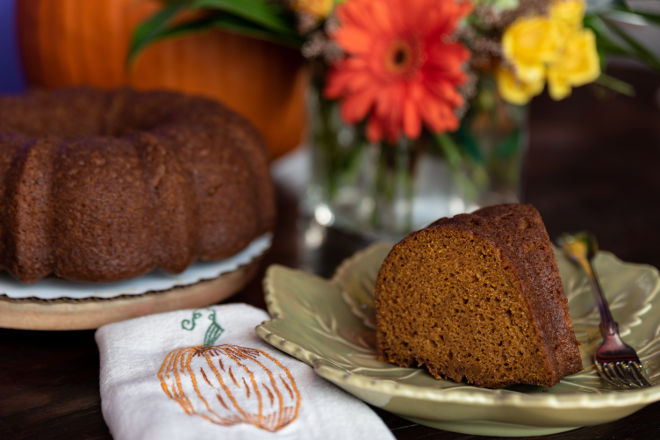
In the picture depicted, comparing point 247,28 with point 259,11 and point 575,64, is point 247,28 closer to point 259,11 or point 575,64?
point 259,11

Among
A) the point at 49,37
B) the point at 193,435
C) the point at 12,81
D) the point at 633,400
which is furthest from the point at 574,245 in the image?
the point at 12,81

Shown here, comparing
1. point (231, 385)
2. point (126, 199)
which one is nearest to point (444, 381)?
point (231, 385)

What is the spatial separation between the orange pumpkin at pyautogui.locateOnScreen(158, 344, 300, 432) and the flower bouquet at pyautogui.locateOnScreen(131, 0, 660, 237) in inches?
19.4

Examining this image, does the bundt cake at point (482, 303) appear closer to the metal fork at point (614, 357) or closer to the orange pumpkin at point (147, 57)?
the metal fork at point (614, 357)

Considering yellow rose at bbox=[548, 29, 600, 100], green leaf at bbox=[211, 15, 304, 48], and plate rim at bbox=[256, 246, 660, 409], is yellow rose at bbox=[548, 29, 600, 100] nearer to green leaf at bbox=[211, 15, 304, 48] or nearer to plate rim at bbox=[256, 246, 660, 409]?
green leaf at bbox=[211, 15, 304, 48]

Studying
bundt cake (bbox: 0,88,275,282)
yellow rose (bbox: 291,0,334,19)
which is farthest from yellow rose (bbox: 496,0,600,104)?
bundt cake (bbox: 0,88,275,282)

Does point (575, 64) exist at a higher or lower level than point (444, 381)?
higher

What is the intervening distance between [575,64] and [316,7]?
0.41 meters

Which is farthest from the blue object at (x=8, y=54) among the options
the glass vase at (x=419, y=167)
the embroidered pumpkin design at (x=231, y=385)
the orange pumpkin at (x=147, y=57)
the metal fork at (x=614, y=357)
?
the metal fork at (x=614, y=357)

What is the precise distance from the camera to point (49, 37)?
1500 mm

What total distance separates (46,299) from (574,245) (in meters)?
0.74

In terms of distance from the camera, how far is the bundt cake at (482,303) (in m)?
0.74

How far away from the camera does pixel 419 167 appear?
1.24 metres

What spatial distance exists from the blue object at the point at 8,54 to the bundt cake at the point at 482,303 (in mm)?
2029
